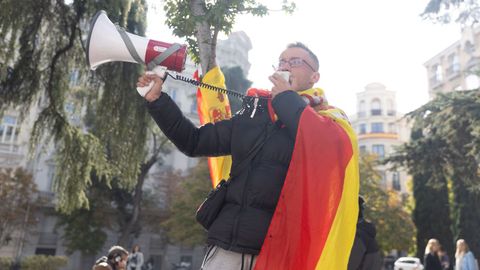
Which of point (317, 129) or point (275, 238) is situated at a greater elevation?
point (317, 129)

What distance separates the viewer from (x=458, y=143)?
34.1ft

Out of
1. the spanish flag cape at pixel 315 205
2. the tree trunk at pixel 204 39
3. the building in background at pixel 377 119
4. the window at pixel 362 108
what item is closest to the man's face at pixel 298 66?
the spanish flag cape at pixel 315 205

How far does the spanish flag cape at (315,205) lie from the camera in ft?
5.73

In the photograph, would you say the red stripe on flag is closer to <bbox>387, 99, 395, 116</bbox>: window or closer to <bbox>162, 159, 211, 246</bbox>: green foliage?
<bbox>162, 159, 211, 246</bbox>: green foliage

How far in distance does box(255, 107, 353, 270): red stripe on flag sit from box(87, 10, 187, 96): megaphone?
26.0 inches

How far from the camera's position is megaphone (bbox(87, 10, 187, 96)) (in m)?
1.98

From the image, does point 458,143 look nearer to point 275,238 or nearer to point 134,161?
point 134,161

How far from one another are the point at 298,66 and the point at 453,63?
3973 centimetres

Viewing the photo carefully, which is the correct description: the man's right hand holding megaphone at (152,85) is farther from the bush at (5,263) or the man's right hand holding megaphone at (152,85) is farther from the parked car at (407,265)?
the bush at (5,263)

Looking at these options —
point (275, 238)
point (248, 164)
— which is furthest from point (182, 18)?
point (275, 238)

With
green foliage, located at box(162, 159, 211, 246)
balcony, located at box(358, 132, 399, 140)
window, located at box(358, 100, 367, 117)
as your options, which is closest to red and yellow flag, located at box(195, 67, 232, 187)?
green foliage, located at box(162, 159, 211, 246)

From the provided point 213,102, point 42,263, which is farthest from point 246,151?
point 42,263

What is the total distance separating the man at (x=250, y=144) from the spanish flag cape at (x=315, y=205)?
0.06 metres

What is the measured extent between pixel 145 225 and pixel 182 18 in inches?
1095
